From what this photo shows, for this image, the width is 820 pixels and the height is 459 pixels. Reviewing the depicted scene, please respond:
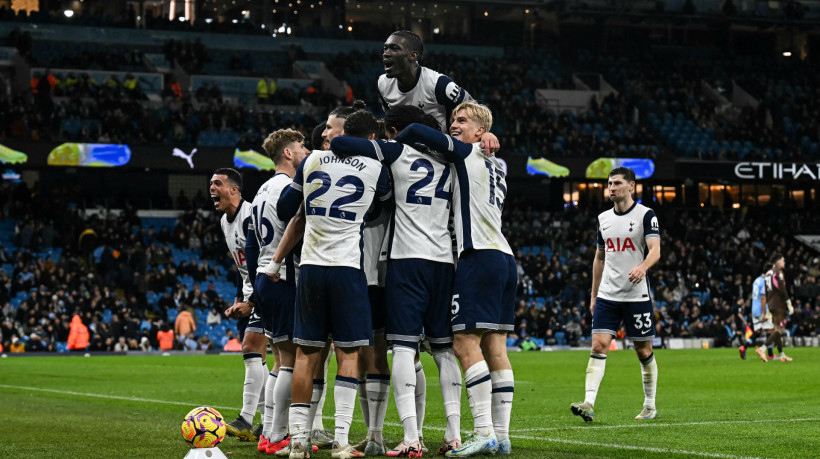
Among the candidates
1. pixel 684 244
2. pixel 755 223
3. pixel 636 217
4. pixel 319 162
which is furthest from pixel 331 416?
pixel 755 223

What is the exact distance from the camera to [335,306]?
7.49m

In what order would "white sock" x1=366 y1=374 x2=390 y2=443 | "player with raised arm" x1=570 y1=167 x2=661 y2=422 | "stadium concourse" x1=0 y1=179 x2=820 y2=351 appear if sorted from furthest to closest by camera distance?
"stadium concourse" x1=0 y1=179 x2=820 y2=351 < "player with raised arm" x1=570 y1=167 x2=661 y2=422 < "white sock" x1=366 y1=374 x2=390 y2=443

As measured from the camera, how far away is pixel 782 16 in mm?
55281

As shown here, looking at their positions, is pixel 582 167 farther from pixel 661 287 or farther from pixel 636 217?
pixel 636 217

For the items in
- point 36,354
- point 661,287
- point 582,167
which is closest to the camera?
point 36,354

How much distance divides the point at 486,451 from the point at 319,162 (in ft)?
7.64

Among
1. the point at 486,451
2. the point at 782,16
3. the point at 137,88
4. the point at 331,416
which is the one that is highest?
the point at 782,16

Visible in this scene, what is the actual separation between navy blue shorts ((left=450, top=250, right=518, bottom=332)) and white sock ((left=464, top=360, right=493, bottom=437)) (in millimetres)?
312

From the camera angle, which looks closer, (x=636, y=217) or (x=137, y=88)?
(x=636, y=217)

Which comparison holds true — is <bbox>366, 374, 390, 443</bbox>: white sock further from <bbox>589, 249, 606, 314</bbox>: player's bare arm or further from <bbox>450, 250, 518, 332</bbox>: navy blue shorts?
<bbox>589, 249, 606, 314</bbox>: player's bare arm

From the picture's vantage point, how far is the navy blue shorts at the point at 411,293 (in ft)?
24.8

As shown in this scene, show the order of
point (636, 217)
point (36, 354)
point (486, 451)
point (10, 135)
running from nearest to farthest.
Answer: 1. point (486, 451)
2. point (636, 217)
3. point (36, 354)
4. point (10, 135)

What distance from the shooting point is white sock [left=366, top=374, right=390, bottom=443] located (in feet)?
26.0

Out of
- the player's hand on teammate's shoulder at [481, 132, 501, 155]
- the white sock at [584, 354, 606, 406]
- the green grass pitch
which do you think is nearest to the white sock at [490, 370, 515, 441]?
the green grass pitch
